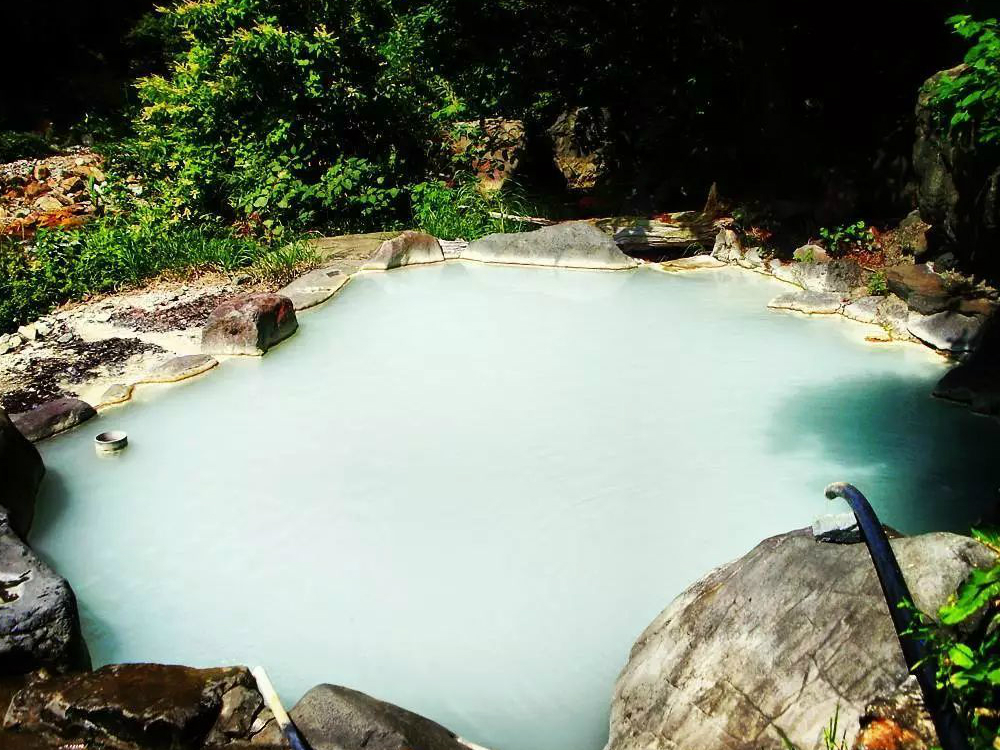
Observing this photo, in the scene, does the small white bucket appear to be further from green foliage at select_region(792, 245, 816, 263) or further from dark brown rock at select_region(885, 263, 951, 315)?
green foliage at select_region(792, 245, 816, 263)

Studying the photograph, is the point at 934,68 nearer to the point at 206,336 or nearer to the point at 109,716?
the point at 206,336

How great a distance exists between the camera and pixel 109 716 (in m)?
2.90

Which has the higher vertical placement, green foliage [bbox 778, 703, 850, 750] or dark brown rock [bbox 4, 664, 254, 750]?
green foliage [bbox 778, 703, 850, 750]

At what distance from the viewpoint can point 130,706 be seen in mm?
2902

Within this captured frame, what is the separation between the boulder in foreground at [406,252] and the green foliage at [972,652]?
6.65m

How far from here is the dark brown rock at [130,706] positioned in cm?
287

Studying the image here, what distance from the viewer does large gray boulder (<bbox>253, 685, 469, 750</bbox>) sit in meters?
2.74

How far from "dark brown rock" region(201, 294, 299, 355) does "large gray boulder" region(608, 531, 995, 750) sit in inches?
165

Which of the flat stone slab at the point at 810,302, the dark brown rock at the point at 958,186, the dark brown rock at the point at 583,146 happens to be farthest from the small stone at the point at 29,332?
the dark brown rock at the point at 583,146

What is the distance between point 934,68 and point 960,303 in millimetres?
3311

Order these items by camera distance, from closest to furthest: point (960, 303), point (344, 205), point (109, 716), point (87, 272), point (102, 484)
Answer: point (109, 716) < point (102, 484) < point (960, 303) < point (87, 272) < point (344, 205)

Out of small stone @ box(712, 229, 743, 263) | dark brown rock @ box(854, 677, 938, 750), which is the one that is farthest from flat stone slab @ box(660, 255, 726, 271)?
dark brown rock @ box(854, 677, 938, 750)

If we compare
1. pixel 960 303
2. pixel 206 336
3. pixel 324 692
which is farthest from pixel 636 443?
pixel 206 336

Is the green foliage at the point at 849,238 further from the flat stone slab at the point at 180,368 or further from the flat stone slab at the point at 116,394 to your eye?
the flat stone slab at the point at 116,394
